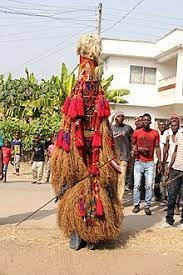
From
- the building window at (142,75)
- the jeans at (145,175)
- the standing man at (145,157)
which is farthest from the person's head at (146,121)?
the building window at (142,75)

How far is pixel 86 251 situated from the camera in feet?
20.6

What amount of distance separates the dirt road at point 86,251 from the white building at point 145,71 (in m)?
21.5

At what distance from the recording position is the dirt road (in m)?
5.56

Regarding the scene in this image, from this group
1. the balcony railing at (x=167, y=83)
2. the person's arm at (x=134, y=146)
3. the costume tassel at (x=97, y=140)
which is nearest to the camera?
the costume tassel at (x=97, y=140)

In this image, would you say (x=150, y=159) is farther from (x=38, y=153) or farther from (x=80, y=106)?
(x=38, y=153)

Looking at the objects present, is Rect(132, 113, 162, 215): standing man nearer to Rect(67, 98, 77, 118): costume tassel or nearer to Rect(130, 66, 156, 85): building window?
Rect(67, 98, 77, 118): costume tassel

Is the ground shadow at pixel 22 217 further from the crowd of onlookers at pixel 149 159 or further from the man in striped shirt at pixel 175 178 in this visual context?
the man in striped shirt at pixel 175 178

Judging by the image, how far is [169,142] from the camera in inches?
364

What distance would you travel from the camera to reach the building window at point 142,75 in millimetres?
30188

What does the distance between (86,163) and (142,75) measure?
24435mm

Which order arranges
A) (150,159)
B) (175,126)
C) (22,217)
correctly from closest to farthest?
(22,217) → (175,126) → (150,159)

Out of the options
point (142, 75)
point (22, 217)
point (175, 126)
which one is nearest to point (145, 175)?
point (175, 126)

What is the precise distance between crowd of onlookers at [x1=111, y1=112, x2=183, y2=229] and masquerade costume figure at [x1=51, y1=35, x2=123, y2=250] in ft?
4.69

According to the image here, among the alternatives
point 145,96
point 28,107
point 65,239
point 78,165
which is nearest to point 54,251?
point 65,239
